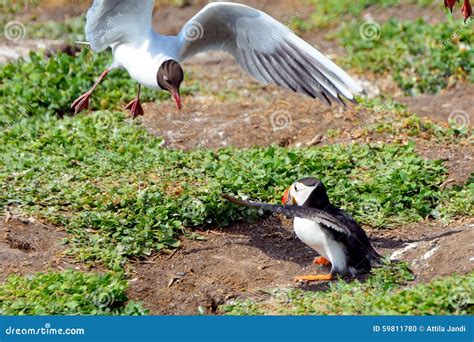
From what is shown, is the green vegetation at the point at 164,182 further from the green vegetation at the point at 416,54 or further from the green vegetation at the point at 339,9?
the green vegetation at the point at 339,9

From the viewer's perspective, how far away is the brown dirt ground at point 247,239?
265 inches

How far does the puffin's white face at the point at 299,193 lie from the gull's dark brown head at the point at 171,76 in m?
1.19

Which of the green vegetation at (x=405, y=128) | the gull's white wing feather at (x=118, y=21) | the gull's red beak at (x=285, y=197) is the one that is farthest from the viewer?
the green vegetation at (x=405, y=128)

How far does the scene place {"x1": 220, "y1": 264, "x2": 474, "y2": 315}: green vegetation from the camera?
5.75 m

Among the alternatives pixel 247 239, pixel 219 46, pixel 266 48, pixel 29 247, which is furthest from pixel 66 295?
pixel 219 46

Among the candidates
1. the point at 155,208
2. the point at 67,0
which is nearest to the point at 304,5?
the point at 67,0

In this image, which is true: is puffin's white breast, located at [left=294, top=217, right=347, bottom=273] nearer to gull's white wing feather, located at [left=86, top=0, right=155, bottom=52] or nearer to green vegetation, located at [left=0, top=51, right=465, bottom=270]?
green vegetation, located at [left=0, top=51, right=465, bottom=270]

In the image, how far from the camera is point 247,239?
298 inches

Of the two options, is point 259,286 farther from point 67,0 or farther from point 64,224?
point 67,0

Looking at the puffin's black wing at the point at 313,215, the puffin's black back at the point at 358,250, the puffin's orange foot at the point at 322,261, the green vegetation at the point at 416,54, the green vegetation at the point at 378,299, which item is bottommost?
the green vegetation at the point at 378,299

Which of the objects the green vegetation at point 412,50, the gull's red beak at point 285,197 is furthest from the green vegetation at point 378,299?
the green vegetation at point 412,50

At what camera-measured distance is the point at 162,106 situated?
1030 centimetres

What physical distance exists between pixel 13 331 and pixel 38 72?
494 centimetres

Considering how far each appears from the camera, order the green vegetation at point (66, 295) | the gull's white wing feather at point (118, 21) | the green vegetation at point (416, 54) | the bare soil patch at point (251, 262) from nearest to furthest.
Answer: the green vegetation at point (66, 295) → the bare soil patch at point (251, 262) → the gull's white wing feather at point (118, 21) → the green vegetation at point (416, 54)
